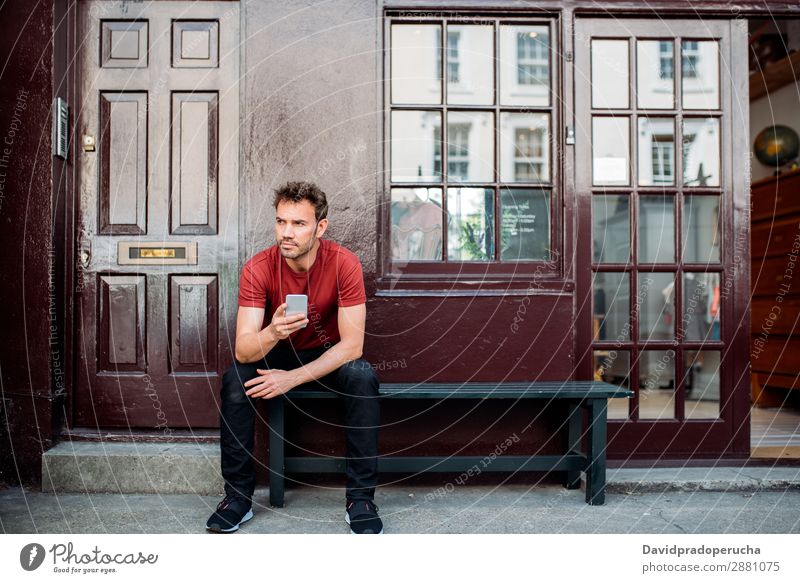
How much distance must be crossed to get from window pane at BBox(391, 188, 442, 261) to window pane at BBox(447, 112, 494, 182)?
0.59 feet

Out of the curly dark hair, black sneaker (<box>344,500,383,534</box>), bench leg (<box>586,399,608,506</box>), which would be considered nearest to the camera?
black sneaker (<box>344,500,383,534</box>)

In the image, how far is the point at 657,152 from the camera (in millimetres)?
3490

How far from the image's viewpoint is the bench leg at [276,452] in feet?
9.37

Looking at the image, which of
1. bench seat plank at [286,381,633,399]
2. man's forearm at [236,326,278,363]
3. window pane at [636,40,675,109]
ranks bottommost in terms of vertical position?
bench seat plank at [286,381,633,399]

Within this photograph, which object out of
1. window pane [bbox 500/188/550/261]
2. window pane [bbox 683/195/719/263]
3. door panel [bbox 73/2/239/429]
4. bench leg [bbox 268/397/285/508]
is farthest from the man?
window pane [bbox 683/195/719/263]

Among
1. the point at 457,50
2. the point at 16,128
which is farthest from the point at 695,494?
the point at 16,128

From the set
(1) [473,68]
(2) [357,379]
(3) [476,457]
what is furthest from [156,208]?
(3) [476,457]

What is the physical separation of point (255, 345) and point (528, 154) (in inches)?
73.3

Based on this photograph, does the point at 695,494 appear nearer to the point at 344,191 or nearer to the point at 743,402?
the point at 743,402

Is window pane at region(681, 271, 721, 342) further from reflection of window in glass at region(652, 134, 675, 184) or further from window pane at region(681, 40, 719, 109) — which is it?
window pane at region(681, 40, 719, 109)

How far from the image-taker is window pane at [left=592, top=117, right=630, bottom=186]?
136 inches

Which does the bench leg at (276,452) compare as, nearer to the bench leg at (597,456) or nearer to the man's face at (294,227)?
the man's face at (294,227)

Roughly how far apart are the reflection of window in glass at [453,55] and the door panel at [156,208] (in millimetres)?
1119

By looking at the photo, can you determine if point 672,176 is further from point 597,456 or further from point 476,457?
point 476,457
